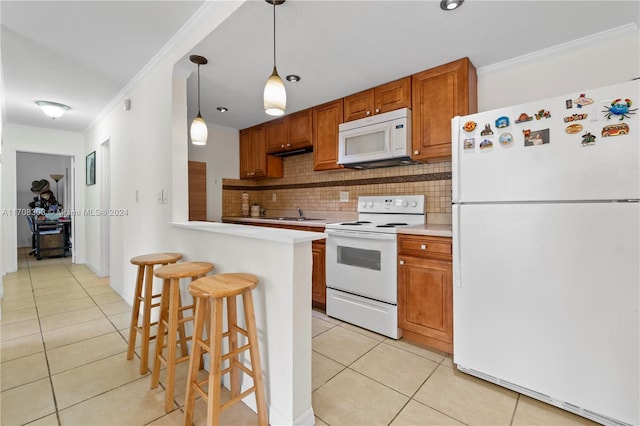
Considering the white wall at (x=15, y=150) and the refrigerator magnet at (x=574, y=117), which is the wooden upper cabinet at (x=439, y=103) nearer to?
the refrigerator magnet at (x=574, y=117)

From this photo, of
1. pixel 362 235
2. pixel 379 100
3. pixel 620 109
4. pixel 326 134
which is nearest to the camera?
pixel 620 109

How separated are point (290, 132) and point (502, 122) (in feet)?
8.19

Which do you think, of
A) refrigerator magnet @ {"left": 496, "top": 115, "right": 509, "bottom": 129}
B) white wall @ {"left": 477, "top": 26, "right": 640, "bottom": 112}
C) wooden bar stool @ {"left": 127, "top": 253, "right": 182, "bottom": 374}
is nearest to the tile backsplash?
white wall @ {"left": 477, "top": 26, "right": 640, "bottom": 112}

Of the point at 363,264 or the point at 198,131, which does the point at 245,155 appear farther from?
the point at 363,264

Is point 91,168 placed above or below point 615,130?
above

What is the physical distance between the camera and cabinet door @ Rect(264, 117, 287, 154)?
12.3 ft

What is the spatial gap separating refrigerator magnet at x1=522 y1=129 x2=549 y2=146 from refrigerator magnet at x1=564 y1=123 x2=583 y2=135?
0.09 m

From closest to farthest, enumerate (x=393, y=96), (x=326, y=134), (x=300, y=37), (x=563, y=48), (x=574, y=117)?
(x=574, y=117), (x=300, y=37), (x=563, y=48), (x=393, y=96), (x=326, y=134)

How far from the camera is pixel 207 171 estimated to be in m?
4.16

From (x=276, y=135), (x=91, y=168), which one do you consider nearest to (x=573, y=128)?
(x=276, y=135)

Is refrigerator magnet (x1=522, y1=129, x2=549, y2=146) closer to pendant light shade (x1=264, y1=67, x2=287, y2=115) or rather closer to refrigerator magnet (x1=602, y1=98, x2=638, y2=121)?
refrigerator magnet (x1=602, y1=98, x2=638, y2=121)

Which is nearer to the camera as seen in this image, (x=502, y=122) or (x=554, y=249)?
(x=554, y=249)

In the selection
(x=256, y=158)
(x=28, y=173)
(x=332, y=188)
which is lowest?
(x=332, y=188)

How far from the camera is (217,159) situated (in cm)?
427
